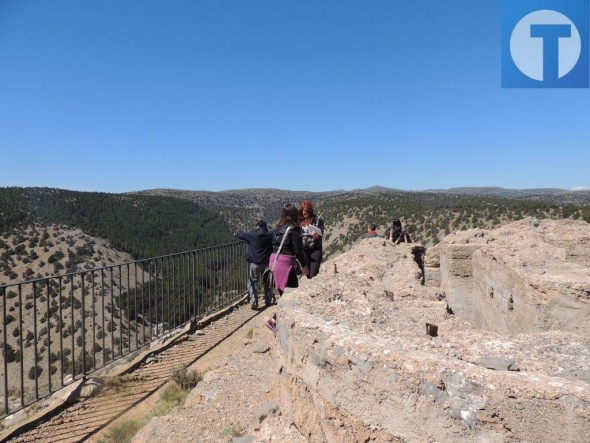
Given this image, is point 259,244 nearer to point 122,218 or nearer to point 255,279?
point 255,279

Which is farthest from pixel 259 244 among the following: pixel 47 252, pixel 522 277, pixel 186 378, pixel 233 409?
pixel 47 252

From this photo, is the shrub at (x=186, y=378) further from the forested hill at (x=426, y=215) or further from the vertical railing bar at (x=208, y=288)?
the forested hill at (x=426, y=215)

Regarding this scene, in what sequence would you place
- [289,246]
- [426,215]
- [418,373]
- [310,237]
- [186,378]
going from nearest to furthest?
1. [418,373]
2. [186,378]
3. [289,246]
4. [310,237]
5. [426,215]

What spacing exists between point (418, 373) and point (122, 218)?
66.5 metres

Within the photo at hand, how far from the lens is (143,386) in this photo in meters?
5.09

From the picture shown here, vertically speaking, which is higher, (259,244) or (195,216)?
(259,244)

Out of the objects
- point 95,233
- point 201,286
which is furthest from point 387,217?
point 201,286

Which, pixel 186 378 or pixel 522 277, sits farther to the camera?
pixel 186 378

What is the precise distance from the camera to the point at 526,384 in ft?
6.45

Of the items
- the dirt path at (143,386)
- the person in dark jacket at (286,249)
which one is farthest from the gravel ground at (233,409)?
the person in dark jacket at (286,249)

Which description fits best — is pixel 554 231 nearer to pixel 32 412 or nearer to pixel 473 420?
pixel 473 420

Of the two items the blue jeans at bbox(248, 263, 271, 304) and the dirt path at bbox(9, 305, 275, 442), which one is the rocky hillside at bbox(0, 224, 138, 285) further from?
the dirt path at bbox(9, 305, 275, 442)

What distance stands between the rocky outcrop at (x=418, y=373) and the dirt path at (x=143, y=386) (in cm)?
249

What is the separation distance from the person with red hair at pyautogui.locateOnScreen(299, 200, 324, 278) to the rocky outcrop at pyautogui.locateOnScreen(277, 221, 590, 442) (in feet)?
5.70
